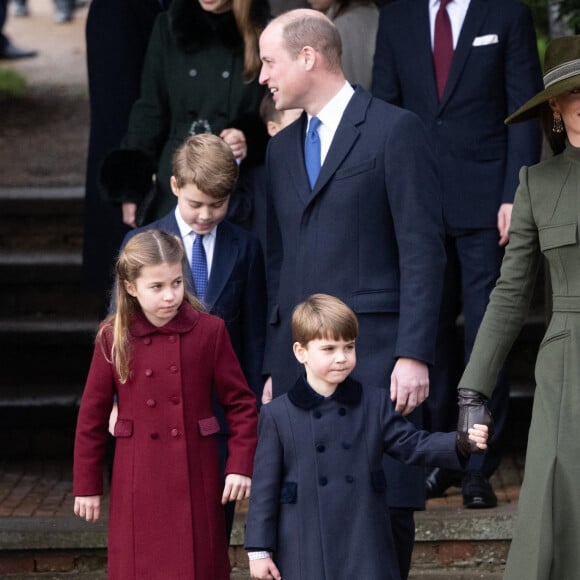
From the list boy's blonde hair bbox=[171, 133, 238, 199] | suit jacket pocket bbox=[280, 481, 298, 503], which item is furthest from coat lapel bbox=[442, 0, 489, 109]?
suit jacket pocket bbox=[280, 481, 298, 503]

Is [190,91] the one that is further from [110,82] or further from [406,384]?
[406,384]

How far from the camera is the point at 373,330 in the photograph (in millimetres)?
4691

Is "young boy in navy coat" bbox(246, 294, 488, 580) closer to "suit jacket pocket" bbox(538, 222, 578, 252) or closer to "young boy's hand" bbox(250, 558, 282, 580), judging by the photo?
"young boy's hand" bbox(250, 558, 282, 580)

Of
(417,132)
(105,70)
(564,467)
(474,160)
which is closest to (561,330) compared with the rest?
(564,467)

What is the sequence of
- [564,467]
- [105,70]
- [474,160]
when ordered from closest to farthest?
[564,467] → [474,160] → [105,70]

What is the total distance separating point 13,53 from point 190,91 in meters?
9.19

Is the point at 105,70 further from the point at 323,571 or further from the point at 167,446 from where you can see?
the point at 323,571

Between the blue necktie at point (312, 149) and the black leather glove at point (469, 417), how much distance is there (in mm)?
855

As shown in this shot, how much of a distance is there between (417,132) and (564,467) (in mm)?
1094

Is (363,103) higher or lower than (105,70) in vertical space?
lower

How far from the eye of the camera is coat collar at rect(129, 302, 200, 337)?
182 inches

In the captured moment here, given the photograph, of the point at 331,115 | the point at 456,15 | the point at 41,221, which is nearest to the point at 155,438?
the point at 331,115

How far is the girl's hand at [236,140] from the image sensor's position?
18.7 feet

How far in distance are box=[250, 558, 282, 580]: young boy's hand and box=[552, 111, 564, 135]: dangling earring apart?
1422 mm
